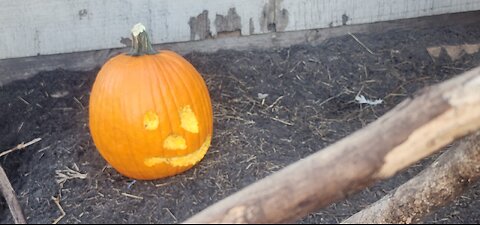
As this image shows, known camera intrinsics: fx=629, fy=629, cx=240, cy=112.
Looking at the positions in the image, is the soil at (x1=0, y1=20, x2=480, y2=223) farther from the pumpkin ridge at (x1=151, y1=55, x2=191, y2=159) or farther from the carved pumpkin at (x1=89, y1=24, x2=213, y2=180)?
the pumpkin ridge at (x1=151, y1=55, x2=191, y2=159)

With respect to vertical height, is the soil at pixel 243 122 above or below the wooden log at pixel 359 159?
below

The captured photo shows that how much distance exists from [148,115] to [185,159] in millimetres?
298

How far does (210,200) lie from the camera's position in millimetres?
2877

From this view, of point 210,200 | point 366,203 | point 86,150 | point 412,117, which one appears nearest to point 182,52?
point 86,150

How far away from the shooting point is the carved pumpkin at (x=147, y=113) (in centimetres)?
290

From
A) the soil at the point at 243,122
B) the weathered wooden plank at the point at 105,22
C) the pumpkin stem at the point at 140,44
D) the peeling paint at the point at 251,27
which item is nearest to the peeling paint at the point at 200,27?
the weathered wooden plank at the point at 105,22

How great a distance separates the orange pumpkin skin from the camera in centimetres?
290

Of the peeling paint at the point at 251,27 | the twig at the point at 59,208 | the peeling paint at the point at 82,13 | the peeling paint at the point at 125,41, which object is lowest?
the twig at the point at 59,208

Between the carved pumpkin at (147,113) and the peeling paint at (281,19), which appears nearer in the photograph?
the carved pumpkin at (147,113)

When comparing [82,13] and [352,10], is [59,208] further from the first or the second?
[352,10]

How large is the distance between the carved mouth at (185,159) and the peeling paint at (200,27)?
1158 mm

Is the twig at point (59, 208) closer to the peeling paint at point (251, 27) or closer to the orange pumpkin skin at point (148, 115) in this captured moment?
the orange pumpkin skin at point (148, 115)

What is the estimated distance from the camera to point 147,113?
2.89 meters

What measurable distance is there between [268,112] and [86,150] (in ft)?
3.38
